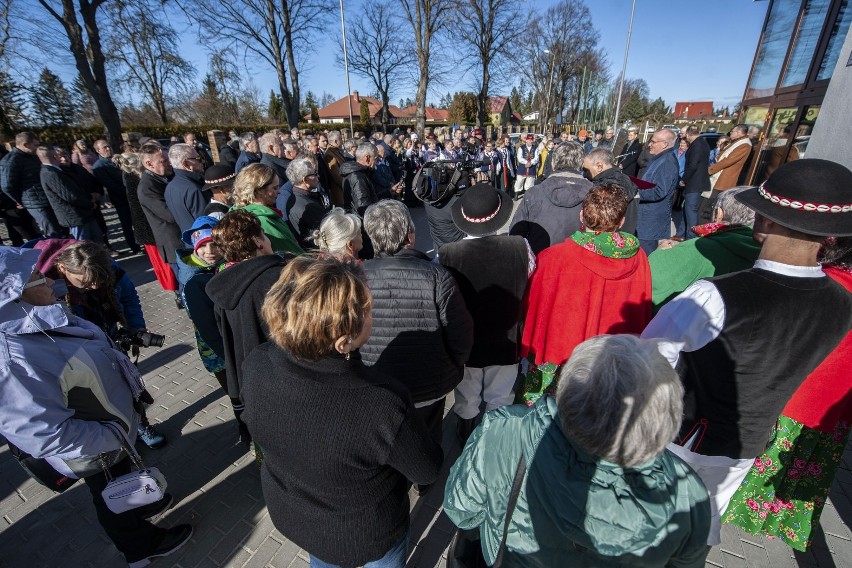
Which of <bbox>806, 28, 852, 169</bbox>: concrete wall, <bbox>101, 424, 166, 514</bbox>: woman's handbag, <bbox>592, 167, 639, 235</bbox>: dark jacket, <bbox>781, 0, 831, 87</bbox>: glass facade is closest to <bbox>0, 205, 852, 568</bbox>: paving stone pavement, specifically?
<bbox>101, 424, 166, 514</bbox>: woman's handbag

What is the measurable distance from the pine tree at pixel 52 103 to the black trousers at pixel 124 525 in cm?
2090

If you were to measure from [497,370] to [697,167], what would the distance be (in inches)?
237

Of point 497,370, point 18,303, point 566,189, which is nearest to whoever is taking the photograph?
point 18,303

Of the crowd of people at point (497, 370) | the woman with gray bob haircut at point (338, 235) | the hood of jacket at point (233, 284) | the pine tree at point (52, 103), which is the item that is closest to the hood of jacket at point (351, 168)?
the crowd of people at point (497, 370)

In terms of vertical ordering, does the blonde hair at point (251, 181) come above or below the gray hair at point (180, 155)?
below

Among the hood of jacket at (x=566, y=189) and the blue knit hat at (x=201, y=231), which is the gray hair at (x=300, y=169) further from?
the hood of jacket at (x=566, y=189)

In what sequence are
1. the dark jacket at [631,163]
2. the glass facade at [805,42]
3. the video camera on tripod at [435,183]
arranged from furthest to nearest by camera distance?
the dark jacket at [631,163] < the glass facade at [805,42] < the video camera on tripod at [435,183]

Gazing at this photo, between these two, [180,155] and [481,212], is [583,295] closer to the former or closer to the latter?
[481,212]

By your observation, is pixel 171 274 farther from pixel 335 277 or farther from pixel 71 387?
pixel 335 277

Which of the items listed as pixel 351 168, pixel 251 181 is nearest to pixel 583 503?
pixel 251 181

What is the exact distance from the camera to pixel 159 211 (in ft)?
13.7

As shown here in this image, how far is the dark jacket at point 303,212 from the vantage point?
4023mm

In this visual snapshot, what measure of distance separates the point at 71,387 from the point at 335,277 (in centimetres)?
134

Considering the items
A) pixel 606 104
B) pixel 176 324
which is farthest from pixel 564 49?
pixel 176 324
